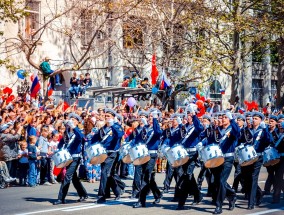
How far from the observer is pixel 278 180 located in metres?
15.8

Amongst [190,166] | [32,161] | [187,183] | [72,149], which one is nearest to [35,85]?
[32,161]

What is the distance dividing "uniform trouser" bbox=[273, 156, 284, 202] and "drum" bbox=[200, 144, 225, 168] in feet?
7.40

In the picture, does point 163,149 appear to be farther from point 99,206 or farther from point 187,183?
point 99,206

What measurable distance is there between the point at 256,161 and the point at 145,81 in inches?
590

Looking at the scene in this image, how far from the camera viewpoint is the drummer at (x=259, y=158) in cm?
1448

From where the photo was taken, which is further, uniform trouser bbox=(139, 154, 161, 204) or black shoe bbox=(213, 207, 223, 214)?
uniform trouser bbox=(139, 154, 161, 204)

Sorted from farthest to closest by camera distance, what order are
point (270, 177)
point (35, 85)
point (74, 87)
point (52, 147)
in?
point (74, 87) → point (35, 85) → point (52, 147) → point (270, 177)

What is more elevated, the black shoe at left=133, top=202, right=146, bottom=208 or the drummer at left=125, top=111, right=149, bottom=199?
the drummer at left=125, top=111, right=149, bottom=199

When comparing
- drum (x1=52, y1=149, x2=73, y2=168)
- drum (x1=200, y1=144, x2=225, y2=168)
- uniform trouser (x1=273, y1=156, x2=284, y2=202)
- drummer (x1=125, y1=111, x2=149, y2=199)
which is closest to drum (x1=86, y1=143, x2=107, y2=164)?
drum (x1=52, y1=149, x2=73, y2=168)

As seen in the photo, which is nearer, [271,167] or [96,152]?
[96,152]

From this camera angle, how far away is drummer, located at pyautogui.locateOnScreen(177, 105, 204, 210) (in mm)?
14617

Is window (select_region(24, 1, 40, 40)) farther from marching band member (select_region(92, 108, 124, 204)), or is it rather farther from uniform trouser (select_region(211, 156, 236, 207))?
uniform trouser (select_region(211, 156, 236, 207))

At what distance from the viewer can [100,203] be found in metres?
15.4

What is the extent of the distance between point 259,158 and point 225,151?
0.84m
